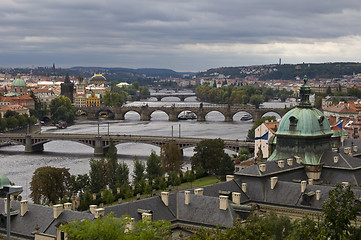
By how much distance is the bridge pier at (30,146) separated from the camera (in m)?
100

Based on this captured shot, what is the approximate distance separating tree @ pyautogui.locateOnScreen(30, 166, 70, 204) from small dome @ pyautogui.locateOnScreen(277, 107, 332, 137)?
2041 centimetres

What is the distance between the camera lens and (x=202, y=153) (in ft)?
232

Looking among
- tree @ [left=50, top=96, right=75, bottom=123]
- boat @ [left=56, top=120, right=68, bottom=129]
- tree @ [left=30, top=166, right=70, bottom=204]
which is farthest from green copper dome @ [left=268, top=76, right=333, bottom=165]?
tree @ [left=50, top=96, right=75, bottom=123]

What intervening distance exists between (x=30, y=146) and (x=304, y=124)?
5987 cm

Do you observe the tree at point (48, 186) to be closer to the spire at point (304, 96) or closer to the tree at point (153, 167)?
the tree at point (153, 167)

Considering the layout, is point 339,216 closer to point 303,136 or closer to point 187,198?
point 187,198

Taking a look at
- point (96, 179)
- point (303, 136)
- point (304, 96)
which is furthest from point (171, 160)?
point (303, 136)

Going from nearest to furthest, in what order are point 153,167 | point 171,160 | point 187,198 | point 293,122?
1. point 187,198
2. point 293,122
3. point 153,167
4. point 171,160

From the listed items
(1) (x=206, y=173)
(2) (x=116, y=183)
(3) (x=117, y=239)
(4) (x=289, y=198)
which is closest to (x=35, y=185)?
(2) (x=116, y=183)

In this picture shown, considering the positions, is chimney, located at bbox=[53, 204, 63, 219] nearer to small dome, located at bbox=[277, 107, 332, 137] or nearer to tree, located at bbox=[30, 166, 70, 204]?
small dome, located at bbox=[277, 107, 332, 137]

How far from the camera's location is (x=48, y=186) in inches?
2275

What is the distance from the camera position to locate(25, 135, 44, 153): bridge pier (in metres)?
100

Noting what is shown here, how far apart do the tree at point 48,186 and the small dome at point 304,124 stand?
67.0 ft

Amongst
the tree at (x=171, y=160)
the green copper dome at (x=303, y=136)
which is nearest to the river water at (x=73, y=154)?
the tree at (x=171, y=160)
